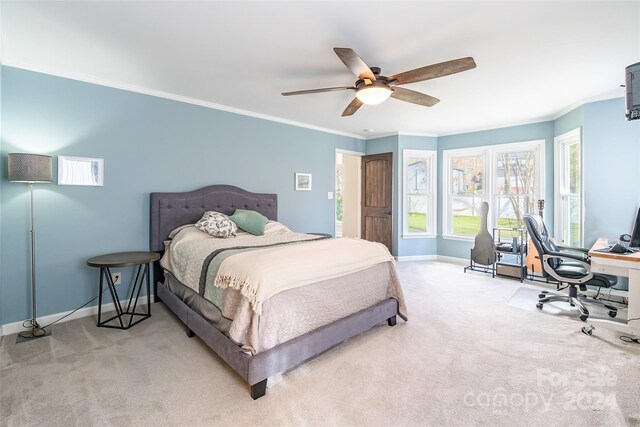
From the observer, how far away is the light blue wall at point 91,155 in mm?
2721

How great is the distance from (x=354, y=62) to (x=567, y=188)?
421 cm

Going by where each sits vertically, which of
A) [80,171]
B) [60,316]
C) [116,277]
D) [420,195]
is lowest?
[60,316]

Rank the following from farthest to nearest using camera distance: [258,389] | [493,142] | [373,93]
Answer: [493,142]
[373,93]
[258,389]

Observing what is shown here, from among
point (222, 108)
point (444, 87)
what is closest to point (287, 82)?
point (222, 108)

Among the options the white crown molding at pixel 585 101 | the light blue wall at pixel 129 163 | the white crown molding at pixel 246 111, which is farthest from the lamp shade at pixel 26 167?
the white crown molding at pixel 585 101

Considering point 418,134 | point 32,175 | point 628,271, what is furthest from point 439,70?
point 418,134

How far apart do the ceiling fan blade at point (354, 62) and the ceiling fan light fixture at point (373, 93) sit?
0.29 ft

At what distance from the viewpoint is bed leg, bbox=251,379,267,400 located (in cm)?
185

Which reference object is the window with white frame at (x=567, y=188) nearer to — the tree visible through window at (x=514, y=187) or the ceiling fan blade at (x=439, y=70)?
the tree visible through window at (x=514, y=187)

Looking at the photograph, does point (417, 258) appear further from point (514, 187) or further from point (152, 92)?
point (152, 92)

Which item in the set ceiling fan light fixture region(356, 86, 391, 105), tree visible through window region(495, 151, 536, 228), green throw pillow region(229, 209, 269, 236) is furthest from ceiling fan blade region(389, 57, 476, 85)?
tree visible through window region(495, 151, 536, 228)

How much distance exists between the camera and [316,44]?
241cm

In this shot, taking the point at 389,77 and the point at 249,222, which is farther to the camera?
the point at 249,222

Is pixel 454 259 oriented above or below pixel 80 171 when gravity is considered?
below
